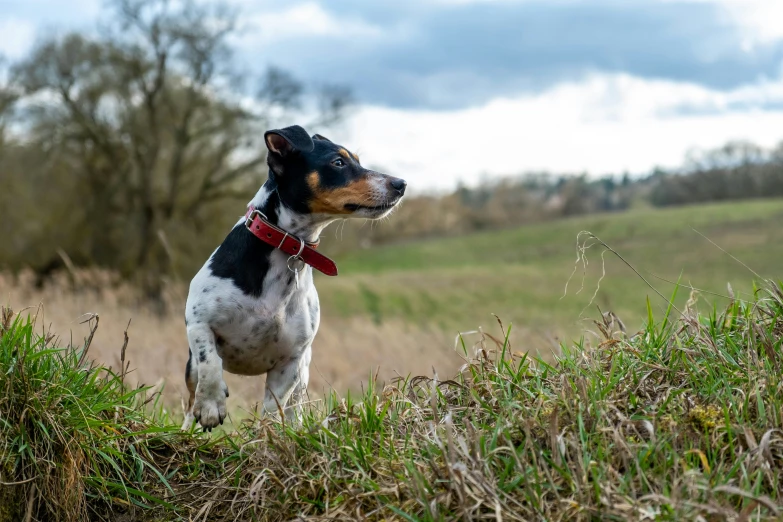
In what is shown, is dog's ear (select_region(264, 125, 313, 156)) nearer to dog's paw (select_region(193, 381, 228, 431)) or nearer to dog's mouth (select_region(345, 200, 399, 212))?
dog's mouth (select_region(345, 200, 399, 212))

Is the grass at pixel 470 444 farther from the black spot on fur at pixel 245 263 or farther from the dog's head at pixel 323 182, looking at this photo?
the dog's head at pixel 323 182

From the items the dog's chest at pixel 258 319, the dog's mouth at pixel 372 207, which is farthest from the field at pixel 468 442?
the dog's mouth at pixel 372 207

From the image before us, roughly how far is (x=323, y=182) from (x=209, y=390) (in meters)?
1.48

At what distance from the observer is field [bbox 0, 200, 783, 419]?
32.9ft

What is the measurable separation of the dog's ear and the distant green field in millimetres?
19119

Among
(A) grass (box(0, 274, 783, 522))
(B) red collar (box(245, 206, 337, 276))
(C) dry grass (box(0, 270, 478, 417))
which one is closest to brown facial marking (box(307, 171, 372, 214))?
(B) red collar (box(245, 206, 337, 276))

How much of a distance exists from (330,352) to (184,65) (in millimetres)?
15501

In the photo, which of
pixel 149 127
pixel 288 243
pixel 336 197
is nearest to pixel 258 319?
pixel 288 243

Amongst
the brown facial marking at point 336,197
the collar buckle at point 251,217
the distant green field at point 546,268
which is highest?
the brown facial marking at point 336,197

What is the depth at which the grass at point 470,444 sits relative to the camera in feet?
9.32

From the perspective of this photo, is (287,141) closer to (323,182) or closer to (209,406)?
(323,182)

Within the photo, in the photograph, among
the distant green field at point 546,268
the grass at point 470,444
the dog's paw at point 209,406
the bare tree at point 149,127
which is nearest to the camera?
the grass at point 470,444

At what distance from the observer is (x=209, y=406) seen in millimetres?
4473

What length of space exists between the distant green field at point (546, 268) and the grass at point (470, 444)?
2038cm
